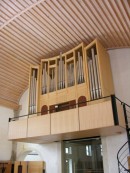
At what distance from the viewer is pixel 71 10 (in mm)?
6469

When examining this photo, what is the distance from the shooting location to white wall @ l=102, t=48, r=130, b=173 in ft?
22.6

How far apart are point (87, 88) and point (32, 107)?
96.4 inches

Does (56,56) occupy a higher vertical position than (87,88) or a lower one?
higher

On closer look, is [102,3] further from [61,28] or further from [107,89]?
[107,89]

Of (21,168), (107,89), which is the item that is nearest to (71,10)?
(107,89)

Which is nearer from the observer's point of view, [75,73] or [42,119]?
[42,119]

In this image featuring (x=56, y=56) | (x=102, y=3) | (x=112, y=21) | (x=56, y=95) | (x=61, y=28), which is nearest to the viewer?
(x=102, y=3)

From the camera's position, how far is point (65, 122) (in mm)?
6473

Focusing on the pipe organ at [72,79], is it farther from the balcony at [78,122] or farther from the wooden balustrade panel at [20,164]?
the wooden balustrade panel at [20,164]

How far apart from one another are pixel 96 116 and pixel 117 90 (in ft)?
6.88

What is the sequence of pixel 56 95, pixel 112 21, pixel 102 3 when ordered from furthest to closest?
1. pixel 56 95
2. pixel 112 21
3. pixel 102 3

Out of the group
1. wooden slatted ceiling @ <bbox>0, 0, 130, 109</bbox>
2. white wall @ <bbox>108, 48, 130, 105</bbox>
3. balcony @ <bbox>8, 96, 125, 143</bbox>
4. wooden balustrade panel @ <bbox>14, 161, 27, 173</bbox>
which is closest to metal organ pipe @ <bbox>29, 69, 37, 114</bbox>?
wooden slatted ceiling @ <bbox>0, 0, 130, 109</bbox>

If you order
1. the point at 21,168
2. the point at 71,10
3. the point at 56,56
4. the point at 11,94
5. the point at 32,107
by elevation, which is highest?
the point at 71,10

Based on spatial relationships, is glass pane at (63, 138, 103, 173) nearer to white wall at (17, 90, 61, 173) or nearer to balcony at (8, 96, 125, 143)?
white wall at (17, 90, 61, 173)
